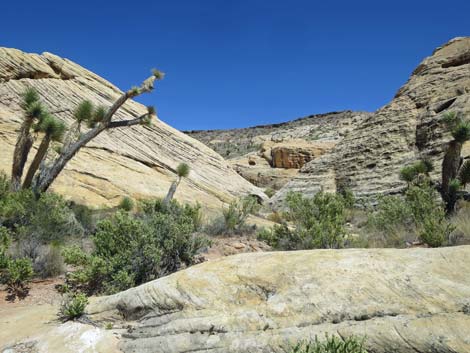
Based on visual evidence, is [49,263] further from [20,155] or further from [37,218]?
[20,155]

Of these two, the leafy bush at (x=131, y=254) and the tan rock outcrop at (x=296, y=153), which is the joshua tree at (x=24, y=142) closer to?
the leafy bush at (x=131, y=254)

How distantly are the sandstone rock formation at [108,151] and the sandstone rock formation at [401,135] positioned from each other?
15.4ft

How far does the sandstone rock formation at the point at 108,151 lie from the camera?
611 inches

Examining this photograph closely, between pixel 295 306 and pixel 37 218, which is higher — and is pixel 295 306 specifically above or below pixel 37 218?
above

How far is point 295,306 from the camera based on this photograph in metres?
3.29

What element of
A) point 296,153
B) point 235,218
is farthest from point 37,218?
point 296,153

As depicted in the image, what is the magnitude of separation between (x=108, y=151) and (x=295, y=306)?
16548 millimetres

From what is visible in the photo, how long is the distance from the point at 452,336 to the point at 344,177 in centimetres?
1780

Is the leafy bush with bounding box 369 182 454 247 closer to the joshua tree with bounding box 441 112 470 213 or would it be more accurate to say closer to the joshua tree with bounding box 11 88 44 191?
the joshua tree with bounding box 441 112 470 213

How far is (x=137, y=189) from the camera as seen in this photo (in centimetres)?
1614

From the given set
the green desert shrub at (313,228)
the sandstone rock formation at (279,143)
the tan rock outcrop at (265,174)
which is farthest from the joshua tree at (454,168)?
the sandstone rock formation at (279,143)

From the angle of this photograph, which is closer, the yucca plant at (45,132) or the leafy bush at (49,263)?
the leafy bush at (49,263)

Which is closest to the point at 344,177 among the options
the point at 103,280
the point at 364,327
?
the point at 103,280

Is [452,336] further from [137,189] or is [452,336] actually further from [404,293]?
[137,189]
